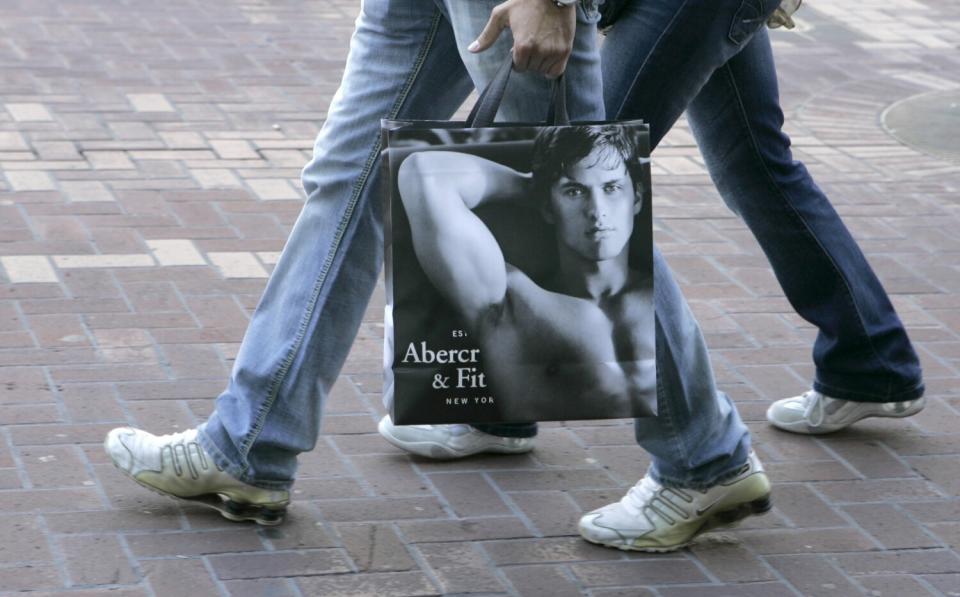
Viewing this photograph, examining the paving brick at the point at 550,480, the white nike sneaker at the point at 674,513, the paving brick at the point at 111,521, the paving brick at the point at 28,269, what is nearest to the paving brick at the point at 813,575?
the white nike sneaker at the point at 674,513

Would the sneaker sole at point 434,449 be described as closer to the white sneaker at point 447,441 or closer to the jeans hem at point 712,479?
the white sneaker at point 447,441

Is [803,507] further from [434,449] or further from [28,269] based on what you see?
[28,269]

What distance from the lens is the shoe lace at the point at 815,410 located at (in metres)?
3.77

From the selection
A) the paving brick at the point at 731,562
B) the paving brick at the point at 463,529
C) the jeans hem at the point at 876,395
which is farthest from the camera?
the jeans hem at the point at 876,395

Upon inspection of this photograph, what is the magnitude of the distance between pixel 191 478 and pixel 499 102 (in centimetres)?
100

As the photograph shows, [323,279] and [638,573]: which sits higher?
[323,279]

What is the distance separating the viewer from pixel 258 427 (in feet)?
10.1

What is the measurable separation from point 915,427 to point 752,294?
101 cm

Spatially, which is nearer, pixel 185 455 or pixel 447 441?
pixel 185 455

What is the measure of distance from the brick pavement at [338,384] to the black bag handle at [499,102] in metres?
0.88

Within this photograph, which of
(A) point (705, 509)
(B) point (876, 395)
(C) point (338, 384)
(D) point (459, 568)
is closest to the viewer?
(D) point (459, 568)

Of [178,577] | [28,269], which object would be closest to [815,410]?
[178,577]

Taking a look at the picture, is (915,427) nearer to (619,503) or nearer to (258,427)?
(619,503)

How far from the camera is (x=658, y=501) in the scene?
316 cm
